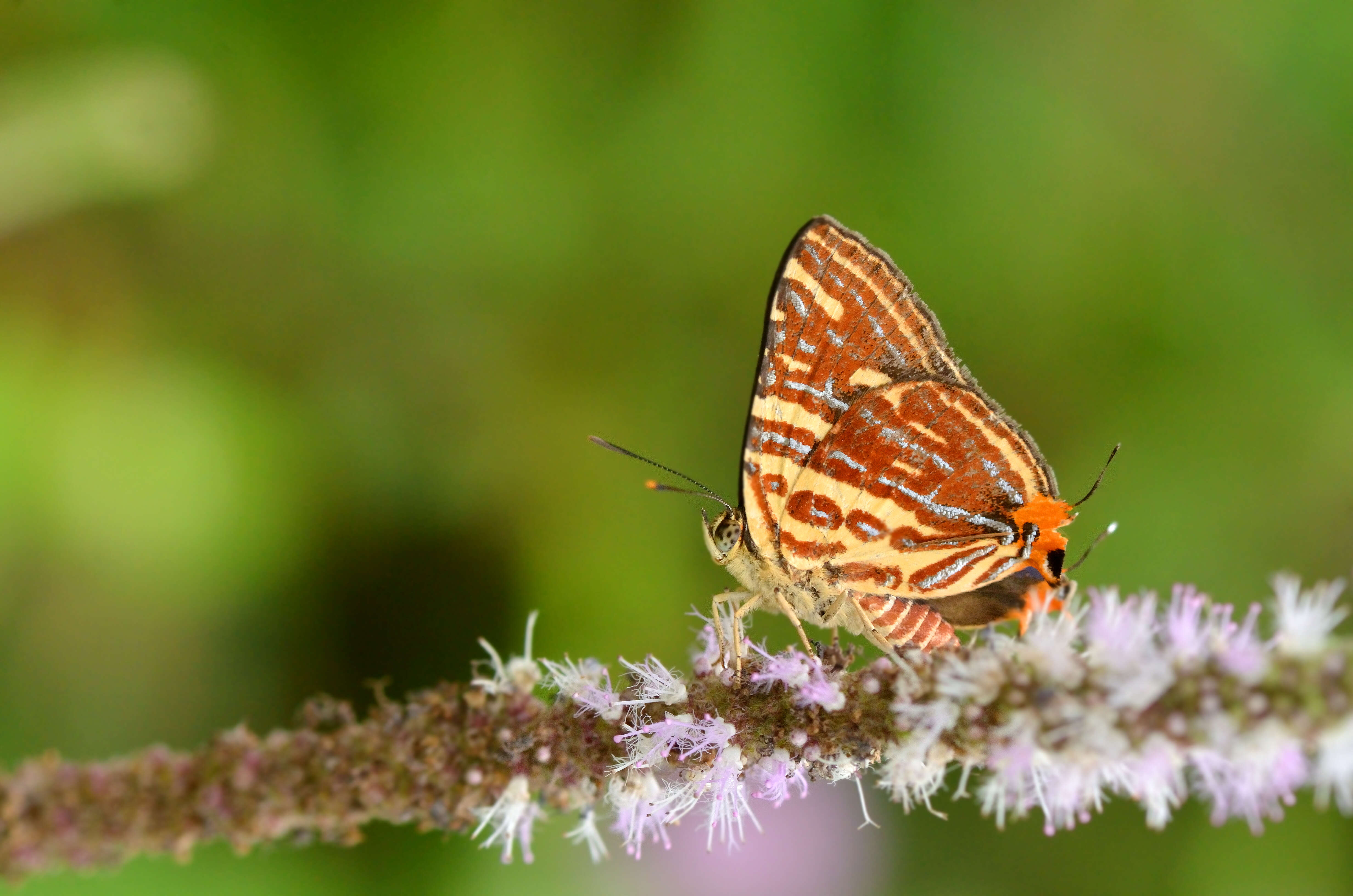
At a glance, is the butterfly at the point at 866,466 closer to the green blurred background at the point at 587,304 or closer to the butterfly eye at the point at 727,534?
the butterfly eye at the point at 727,534

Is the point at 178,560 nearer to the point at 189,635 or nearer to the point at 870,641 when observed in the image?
the point at 189,635

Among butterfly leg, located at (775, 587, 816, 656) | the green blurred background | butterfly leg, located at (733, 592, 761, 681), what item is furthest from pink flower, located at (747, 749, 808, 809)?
the green blurred background

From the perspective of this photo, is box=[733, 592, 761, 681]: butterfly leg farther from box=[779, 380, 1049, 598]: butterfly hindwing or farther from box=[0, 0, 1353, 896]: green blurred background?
box=[0, 0, 1353, 896]: green blurred background

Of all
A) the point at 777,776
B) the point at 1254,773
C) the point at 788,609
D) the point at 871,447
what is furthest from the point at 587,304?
the point at 1254,773

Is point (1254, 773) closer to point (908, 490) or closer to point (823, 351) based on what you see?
point (908, 490)

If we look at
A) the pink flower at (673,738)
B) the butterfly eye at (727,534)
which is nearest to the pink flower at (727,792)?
the pink flower at (673,738)

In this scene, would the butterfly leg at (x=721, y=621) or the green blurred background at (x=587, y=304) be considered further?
the green blurred background at (x=587, y=304)
